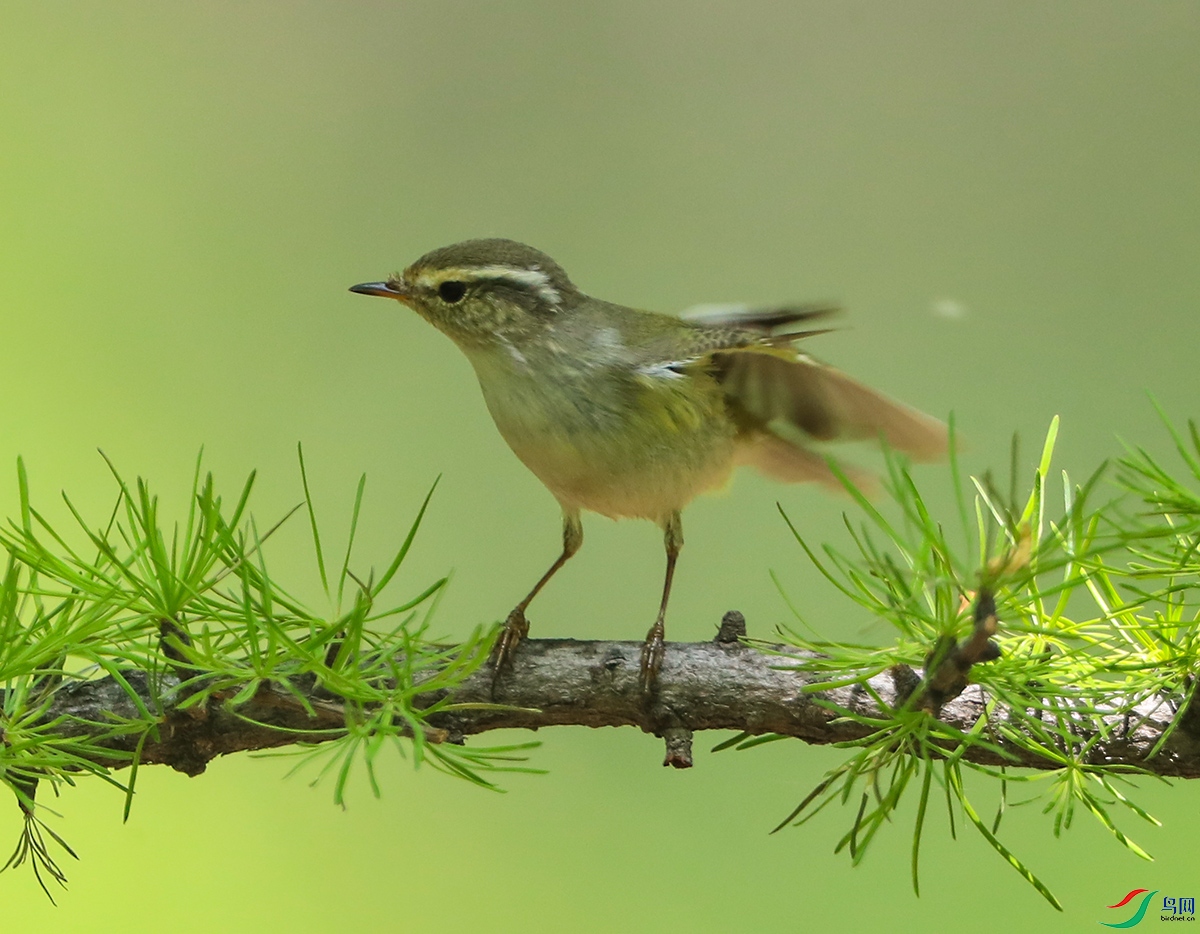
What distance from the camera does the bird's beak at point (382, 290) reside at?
1656 mm

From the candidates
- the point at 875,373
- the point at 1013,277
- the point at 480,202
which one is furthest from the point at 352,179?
the point at 1013,277

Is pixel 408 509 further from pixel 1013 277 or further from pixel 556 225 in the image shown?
pixel 1013 277

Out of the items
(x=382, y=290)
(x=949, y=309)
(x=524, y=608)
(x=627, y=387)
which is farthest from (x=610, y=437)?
(x=949, y=309)

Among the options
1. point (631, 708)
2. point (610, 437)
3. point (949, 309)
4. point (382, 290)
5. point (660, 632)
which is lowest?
point (631, 708)

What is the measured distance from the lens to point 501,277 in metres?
1.66

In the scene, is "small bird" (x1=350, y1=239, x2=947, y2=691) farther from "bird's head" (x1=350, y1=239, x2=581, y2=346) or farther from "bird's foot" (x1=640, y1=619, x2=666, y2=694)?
"bird's foot" (x1=640, y1=619, x2=666, y2=694)

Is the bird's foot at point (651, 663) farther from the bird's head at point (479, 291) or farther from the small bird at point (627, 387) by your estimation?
the bird's head at point (479, 291)

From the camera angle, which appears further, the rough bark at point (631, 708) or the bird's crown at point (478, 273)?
the bird's crown at point (478, 273)

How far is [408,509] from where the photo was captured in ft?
7.68

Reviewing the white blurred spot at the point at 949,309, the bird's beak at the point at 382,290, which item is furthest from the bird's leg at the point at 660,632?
the white blurred spot at the point at 949,309

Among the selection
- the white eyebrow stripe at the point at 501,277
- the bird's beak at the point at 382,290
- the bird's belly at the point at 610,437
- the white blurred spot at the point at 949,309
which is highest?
the white blurred spot at the point at 949,309

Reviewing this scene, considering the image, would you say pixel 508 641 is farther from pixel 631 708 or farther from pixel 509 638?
pixel 631 708

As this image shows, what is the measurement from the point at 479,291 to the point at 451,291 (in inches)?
1.8

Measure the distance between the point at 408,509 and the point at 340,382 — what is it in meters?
0.34
